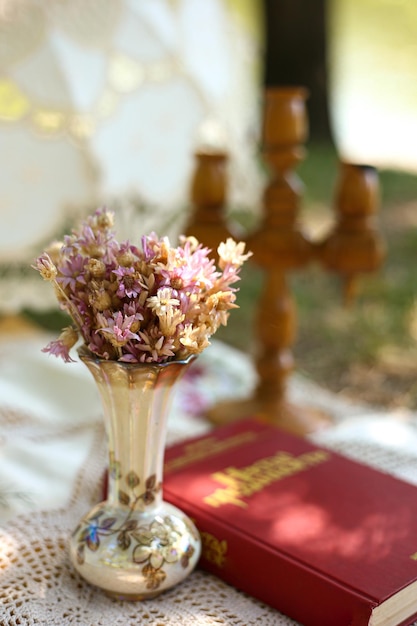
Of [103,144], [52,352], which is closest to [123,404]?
[52,352]

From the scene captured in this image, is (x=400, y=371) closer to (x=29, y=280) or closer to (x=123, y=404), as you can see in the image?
(x=29, y=280)

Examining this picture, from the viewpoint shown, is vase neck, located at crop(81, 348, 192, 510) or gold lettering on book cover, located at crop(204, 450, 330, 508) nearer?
vase neck, located at crop(81, 348, 192, 510)

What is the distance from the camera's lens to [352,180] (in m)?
1.03

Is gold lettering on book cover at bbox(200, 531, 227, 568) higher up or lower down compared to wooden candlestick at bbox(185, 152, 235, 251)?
lower down

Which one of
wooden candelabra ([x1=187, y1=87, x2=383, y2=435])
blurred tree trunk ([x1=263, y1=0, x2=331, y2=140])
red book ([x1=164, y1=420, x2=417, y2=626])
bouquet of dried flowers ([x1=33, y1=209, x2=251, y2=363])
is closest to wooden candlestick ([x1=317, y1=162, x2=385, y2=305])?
wooden candelabra ([x1=187, y1=87, x2=383, y2=435])

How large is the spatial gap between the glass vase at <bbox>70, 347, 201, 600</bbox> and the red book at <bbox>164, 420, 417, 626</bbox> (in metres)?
0.05

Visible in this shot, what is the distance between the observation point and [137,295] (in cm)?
63

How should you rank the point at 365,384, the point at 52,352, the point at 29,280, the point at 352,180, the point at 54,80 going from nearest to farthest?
1. the point at 52,352
2. the point at 352,180
3. the point at 54,80
4. the point at 29,280
5. the point at 365,384

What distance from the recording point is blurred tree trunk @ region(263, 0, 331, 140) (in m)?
3.15

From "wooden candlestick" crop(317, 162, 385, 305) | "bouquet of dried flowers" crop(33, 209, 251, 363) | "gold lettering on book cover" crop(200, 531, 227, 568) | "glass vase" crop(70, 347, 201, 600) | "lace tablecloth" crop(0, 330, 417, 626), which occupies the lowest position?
"lace tablecloth" crop(0, 330, 417, 626)

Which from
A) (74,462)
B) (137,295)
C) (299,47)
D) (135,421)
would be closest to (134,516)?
(135,421)

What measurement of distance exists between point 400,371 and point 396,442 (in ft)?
1.50

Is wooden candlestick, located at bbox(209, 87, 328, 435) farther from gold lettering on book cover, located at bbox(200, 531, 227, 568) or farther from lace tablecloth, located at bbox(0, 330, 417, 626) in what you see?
gold lettering on book cover, located at bbox(200, 531, 227, 568)

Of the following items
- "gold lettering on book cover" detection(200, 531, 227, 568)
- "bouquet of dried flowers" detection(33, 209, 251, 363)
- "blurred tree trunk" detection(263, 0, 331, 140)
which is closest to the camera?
"bouquet of dried flowers" detection(33, 209, 251, 363)
